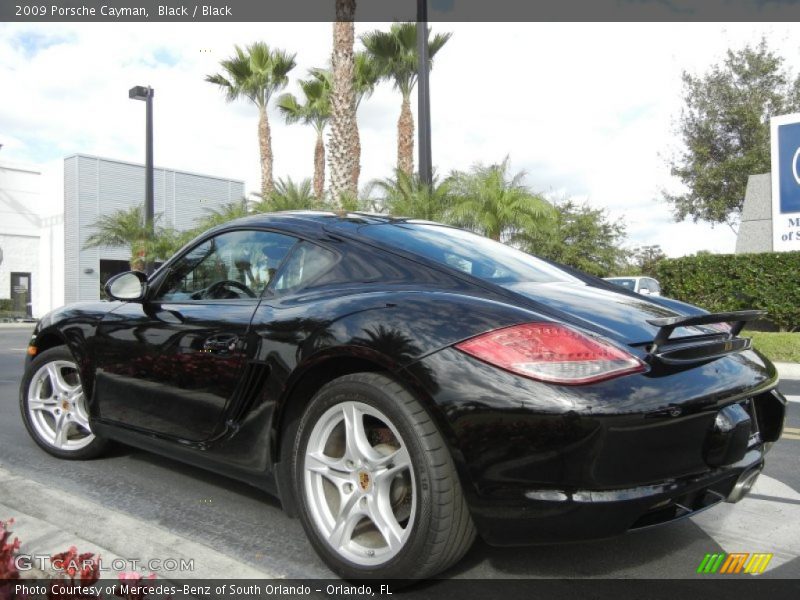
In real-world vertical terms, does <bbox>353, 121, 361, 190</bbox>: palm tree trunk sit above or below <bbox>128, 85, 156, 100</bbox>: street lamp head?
below

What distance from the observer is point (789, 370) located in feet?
32.7

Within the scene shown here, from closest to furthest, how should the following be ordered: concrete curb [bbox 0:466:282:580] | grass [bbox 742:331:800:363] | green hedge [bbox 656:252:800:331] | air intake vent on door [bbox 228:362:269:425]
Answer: concrete curb [bbox 0:466:282:580]
air intake vent on door [bbox 228:362:269:425]
grass [bbox 742:331:800:363]
green hedge [bbox 656:252:800:331]

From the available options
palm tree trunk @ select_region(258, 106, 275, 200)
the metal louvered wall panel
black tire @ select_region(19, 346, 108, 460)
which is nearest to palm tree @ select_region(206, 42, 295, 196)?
palm tree trunk @ select_region(258, 106, 275, 200)

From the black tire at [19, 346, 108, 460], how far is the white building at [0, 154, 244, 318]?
3094 cm

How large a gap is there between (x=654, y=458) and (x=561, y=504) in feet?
1.04

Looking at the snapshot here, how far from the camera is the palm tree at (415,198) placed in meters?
13.6

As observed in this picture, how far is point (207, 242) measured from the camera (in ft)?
11.7

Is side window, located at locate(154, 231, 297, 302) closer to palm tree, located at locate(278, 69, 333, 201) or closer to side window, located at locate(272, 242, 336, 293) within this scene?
side window, located at locate(272, 242, 336, 293)

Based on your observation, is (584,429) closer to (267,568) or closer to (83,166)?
(267,568)

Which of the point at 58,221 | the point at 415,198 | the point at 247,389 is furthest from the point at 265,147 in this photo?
the point at 247,389

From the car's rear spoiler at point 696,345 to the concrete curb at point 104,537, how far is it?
155 cm

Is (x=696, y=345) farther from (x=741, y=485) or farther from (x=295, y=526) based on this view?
(x=295, y=526)

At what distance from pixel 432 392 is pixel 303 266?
1058 mm

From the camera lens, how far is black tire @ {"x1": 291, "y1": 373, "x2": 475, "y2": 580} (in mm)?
2193
